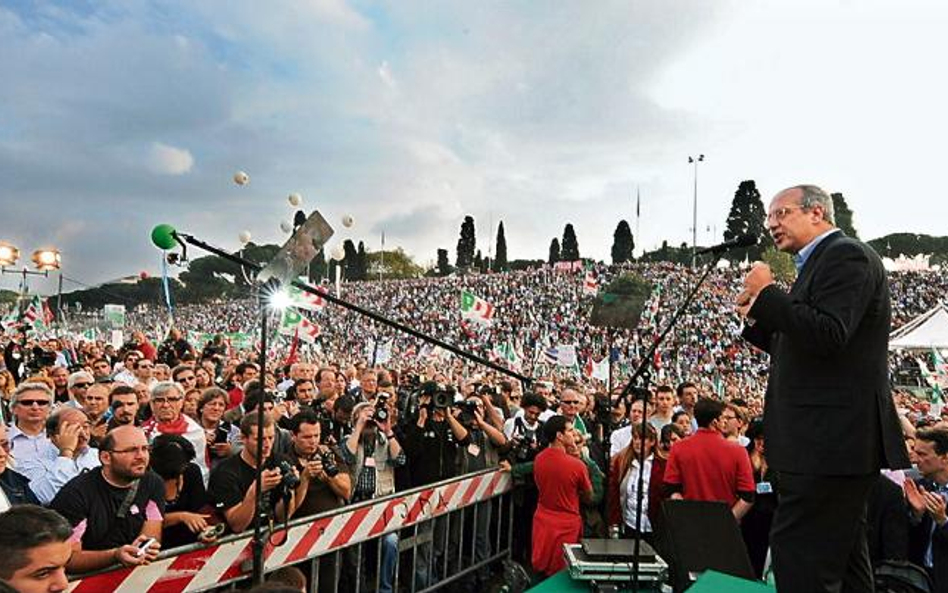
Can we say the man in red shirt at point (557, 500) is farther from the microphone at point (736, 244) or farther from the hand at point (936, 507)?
A: the hand at point (936, 507)

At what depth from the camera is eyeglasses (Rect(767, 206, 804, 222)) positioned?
245 cm

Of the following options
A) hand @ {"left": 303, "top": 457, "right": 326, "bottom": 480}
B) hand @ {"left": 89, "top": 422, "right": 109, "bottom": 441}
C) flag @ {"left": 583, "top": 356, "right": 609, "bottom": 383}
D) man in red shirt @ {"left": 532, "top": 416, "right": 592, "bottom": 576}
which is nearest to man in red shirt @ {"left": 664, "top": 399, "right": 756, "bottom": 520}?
man in red shirt @ {"left": 532, "top": 416, "right": 592, "bottom": 576}

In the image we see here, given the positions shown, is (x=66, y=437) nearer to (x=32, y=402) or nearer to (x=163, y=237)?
(x=32, y=402)

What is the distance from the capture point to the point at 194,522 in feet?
12.0

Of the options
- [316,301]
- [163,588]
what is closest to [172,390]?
[163,588]

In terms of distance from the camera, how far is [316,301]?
1319cm

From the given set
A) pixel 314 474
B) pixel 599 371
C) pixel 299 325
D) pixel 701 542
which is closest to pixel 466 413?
pixel 314 474

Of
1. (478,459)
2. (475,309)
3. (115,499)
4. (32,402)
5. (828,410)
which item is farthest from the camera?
(475,309)

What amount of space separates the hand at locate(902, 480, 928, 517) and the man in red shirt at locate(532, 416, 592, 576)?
227cm

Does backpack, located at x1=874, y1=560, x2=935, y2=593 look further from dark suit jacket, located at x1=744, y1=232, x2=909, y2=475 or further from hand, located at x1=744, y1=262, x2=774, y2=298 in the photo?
hand, located at x1=744, y1=262, x2=774, y2=298

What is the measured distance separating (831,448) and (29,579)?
276 cm

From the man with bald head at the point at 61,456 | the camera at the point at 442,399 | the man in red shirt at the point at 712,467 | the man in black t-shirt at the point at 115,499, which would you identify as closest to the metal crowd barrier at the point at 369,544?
the man in black t-shirt at the point at 115,499

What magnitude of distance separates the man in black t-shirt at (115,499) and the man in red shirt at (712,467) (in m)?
3.56

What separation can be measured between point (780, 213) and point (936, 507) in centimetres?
224
